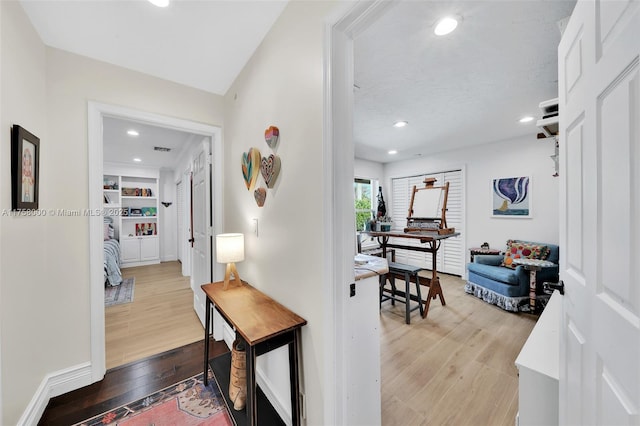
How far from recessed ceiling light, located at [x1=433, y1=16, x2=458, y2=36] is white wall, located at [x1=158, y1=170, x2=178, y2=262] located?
6.59m

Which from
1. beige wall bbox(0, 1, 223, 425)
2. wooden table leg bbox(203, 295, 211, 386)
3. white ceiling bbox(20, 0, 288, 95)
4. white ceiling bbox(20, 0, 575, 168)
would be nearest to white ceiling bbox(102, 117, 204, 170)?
beige wall bbox(0, 1, 223, 425)

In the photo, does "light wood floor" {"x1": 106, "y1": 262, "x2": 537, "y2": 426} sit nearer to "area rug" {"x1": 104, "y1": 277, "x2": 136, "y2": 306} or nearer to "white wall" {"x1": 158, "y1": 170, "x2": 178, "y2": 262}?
"area rug" {"x1": 104, "y1": 277, "x2": 136, "y2": 306}

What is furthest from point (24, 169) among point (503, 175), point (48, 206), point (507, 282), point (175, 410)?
point (503, 175)

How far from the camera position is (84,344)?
6.05 feet

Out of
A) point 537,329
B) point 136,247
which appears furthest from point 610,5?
point 136,247

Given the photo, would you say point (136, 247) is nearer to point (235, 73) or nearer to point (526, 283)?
point (235, 73)

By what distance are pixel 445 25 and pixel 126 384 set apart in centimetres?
335

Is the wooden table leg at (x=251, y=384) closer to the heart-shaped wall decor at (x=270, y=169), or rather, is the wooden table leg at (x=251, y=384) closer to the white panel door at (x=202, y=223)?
the heart-shaped wall decor at (x=270, y=169)

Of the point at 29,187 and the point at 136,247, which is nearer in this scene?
the point at 29,187

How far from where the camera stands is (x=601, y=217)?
2.27ft

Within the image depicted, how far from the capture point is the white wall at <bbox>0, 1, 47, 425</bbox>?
123 centimetres

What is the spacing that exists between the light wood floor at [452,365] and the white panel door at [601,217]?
0.86 m

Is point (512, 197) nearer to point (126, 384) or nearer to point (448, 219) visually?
point (448, 219)

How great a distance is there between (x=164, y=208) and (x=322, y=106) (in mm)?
6705
